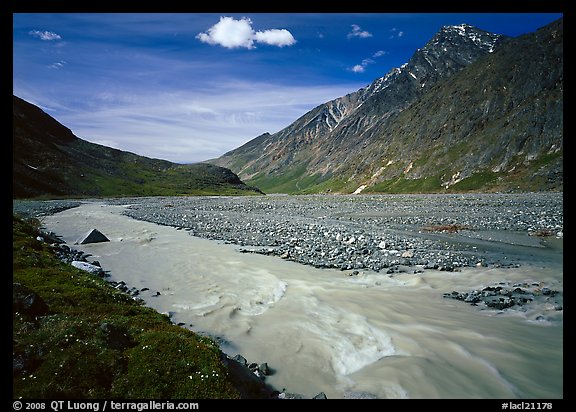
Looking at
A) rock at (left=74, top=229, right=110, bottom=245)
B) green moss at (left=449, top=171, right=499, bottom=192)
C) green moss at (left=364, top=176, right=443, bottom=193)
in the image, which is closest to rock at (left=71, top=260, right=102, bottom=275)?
rock at (left=74, top=229, right=110, bottom=245)

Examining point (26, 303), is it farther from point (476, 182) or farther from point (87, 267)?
point (476, 182)

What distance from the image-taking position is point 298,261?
75.8ft

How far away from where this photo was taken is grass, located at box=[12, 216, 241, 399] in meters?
7.00

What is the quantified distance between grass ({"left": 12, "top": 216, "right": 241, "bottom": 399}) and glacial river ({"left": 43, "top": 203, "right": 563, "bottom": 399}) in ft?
9.03

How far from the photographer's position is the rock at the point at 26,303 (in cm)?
894

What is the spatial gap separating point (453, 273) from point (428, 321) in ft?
24.3

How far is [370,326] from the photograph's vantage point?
43.4 feet

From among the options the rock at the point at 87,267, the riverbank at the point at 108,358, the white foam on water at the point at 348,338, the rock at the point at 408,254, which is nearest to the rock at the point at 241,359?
the riverbank at the point at 108,358

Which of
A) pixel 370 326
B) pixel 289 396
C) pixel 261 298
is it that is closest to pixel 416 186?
pixel 261 298

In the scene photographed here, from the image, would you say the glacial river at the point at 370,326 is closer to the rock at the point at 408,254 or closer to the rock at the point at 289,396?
the rock at the point at 289,396

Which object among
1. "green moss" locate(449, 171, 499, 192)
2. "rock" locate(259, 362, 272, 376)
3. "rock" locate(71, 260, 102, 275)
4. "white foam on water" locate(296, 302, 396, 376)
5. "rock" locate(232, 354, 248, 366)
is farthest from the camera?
"green moss" locate(449, 171, 499, 192)

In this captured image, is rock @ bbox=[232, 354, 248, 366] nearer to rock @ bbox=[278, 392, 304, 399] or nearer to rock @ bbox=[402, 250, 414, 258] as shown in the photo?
rock @ bbox=[278, 392, 304, 399]

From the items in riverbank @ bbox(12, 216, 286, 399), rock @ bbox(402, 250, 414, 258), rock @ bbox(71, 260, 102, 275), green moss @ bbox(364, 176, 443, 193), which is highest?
green moss @ bbox(364, 176, 443, 193)

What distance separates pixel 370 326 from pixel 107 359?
31.7ft
